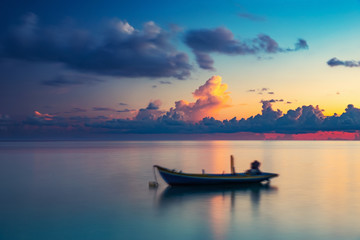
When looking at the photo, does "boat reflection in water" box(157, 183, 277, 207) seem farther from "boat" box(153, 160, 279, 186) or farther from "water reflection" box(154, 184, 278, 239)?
"boat" box(153, 160, 279, 186)

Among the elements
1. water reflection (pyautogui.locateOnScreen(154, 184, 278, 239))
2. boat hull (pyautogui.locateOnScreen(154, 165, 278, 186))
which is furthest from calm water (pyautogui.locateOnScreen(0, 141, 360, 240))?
boat hull (pyautogui.locateOnScreen(154, 165, 278, 186))

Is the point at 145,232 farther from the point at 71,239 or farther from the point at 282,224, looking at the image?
the point at 282,224

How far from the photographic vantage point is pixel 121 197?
33.8m

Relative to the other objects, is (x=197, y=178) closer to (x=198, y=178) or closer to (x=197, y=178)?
(x=197, y=178)

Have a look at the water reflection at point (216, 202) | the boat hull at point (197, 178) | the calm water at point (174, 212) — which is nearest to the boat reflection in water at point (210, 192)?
the water reflection at point (216, 202)

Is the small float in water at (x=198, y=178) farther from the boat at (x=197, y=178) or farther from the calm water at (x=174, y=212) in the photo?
the calm water at (x=174, y=212)

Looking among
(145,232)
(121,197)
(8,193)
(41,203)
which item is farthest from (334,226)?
(8,193)

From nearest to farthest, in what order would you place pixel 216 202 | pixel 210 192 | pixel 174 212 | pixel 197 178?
pixel 174 212, pixel 216 202, pixel 210 192, pixel 197 178

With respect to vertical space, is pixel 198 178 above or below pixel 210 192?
above

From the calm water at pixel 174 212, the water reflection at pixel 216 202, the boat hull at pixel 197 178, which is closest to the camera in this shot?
the calm water at pixel 174 212

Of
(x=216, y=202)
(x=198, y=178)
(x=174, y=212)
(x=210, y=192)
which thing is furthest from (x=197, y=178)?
(x=174, y=212)

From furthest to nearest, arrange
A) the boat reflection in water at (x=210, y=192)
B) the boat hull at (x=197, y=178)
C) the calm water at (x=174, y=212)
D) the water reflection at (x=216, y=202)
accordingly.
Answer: the boat hull at (x=197, y=178), the boat reflection in water at (x=210, y=192), the water reflection at (x=216, y=202), the calm water at (x=174, y=212)

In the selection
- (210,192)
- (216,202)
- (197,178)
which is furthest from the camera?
(197,178)

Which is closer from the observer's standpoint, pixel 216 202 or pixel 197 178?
pixel 216 202
